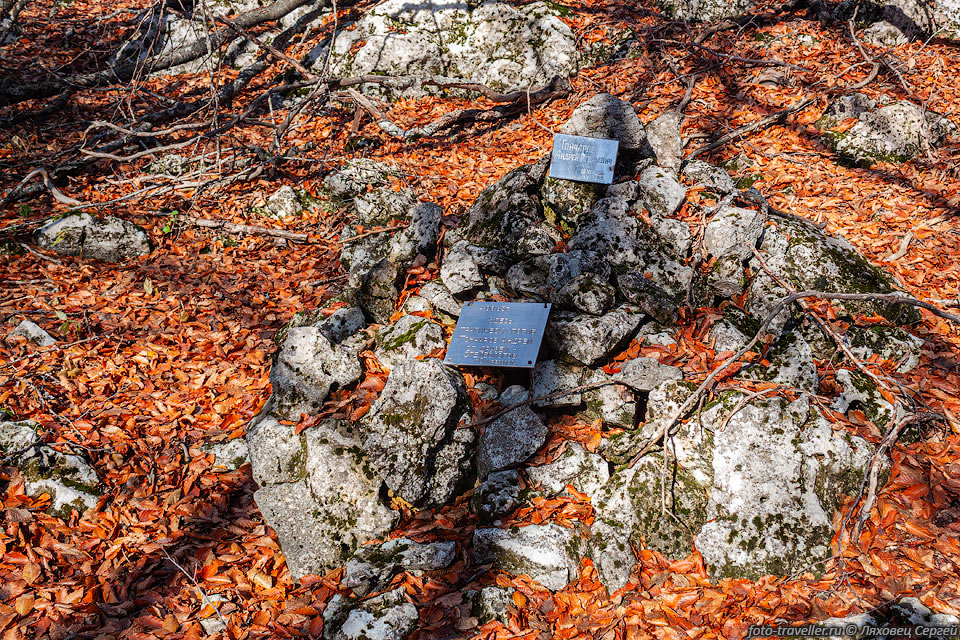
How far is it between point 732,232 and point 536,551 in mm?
3346

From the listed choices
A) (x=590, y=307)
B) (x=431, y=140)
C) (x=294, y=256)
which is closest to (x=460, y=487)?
(x=590, y=307)

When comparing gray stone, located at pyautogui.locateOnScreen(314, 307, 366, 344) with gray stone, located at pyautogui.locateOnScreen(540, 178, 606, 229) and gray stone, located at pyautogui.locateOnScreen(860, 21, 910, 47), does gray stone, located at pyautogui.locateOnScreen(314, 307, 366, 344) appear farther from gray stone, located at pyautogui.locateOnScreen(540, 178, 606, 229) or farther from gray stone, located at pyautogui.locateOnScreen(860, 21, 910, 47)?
gray stone, located at pyautogui.locateOnScreen(860, 21, 910, 47)

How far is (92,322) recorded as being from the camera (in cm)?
594

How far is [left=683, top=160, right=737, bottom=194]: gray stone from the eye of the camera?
5.71 metres

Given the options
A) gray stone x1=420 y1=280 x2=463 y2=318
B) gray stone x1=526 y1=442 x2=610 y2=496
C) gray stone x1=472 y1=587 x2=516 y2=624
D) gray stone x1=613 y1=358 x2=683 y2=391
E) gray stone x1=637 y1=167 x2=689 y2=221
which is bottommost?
gray stone x1=472 y1=587 x2=516 y2=624

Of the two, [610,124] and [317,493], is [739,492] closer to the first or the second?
[317,493]

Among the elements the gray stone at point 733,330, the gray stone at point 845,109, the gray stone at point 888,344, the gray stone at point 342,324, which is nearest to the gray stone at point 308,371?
the gray stone at point 342,324

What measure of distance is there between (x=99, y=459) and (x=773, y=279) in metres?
5.97

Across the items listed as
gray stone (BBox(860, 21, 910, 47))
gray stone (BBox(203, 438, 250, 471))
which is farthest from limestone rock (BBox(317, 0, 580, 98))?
gray stone (BBox(203, 438, 250, 471))

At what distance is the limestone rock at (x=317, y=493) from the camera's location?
162 inches

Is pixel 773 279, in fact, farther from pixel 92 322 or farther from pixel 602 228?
pixel 92 322

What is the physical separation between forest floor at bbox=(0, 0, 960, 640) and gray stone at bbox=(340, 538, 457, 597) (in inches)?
4.5

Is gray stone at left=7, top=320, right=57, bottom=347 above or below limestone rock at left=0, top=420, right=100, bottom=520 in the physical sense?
above

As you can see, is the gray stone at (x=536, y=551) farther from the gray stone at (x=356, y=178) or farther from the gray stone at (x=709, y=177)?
the gray stone at (x=356, y=178)
